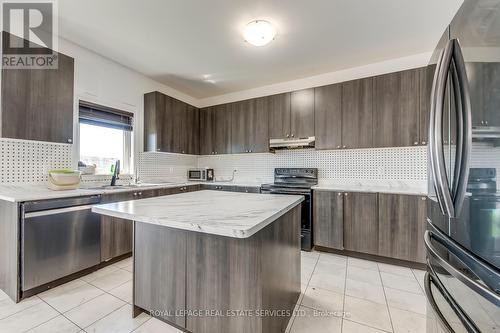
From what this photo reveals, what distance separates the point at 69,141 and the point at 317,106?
3380 millimetres

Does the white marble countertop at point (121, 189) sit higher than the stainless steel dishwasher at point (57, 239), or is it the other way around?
the white marble countertop at point (121, 189)

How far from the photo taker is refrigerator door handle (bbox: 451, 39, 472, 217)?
77 cm

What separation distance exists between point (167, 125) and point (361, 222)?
3.43 meters

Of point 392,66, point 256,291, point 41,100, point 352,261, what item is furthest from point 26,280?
point 392,66

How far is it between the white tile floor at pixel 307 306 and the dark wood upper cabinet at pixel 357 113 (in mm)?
1724

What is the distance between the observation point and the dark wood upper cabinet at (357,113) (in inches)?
117

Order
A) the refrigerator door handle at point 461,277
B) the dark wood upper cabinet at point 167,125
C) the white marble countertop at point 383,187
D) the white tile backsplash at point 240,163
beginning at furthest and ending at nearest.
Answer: the dark wood upper cabinet at point 167,125, the white marble countertop at point 383,187, the white tile backsplash at point 240,163, the refrigerator door handle at point 461,277

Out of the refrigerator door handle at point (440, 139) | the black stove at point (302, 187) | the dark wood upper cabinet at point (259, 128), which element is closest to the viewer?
the refrigerator door handle at point (440, 139)

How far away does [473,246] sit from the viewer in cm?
75

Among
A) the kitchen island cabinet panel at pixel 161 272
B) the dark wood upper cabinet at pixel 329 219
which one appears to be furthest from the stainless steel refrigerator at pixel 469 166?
the dark wood upper cabinet at pixel 329 219

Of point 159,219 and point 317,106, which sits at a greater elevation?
point 317,106

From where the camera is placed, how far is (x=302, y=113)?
11.3 feet

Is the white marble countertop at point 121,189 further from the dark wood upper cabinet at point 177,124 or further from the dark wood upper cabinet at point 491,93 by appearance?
the dark wood upper cabinet at point 491,93

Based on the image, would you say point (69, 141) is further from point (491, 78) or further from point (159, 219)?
point (491, 78)
